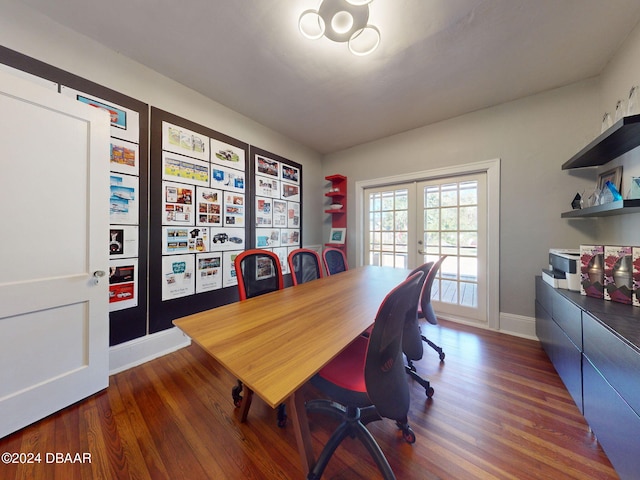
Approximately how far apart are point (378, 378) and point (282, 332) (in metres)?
0.43

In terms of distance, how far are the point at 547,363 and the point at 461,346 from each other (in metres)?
0.62

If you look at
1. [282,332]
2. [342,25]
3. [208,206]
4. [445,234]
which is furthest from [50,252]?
[445,234]

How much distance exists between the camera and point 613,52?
1751mm

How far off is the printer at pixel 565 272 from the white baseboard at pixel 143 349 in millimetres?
3172

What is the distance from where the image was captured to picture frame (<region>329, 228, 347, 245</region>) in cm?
366

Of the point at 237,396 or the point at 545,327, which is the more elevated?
the point at 545,327

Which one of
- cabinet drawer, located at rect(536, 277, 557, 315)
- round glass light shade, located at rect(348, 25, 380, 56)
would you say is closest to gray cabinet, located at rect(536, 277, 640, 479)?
cabinet drawer, located at rect(536, 277, 557, 315)

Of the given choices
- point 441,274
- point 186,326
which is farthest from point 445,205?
point 186,326

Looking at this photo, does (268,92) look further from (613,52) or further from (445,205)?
(613,52)

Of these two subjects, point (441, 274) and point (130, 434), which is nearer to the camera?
point (130, 434)

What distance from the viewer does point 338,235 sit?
12.3 feet

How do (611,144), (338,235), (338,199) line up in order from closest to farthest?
(611,144) → (338,235) → (338,199)

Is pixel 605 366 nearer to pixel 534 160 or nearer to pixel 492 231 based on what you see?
pixel 492 231

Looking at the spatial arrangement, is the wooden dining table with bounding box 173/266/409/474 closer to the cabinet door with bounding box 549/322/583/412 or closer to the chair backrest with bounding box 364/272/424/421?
the chair backrest with bounding box 364/272/424/421
